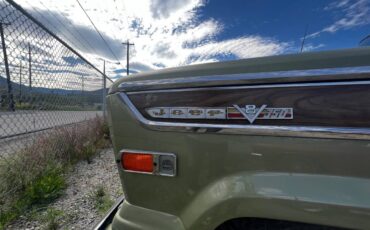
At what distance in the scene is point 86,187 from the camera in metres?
3.40

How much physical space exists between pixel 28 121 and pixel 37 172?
123 centimetres

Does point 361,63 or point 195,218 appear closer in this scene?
point 361,63

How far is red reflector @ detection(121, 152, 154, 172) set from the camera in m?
1.14

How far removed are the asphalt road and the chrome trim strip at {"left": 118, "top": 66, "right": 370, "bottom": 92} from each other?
309 cm

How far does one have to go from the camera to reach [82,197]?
3051 mm

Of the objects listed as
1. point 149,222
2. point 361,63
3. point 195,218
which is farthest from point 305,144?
point 149,222

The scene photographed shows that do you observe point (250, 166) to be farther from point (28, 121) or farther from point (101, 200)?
point (28, 121)

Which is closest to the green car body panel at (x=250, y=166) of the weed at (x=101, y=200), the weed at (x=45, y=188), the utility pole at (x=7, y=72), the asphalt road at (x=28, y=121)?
the weed at (x=101, y=200)

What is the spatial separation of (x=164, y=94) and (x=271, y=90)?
50 cm

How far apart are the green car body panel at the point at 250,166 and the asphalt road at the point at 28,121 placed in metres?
3.07

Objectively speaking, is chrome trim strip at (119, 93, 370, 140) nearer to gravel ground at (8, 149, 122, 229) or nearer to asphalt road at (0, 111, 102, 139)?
gravel ground at (8, 149, 122, 229)

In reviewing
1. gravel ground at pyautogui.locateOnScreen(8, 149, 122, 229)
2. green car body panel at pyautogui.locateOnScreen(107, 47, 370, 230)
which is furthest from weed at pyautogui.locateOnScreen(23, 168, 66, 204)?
green car body panel at pyautogui.locateOnScreen(107, 47, 370, 230)

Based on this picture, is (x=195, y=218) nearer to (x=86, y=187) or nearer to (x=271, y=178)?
(x=271, y=178)

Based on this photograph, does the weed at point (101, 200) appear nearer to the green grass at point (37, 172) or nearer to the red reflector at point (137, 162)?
the green grass at point (37, 172)
